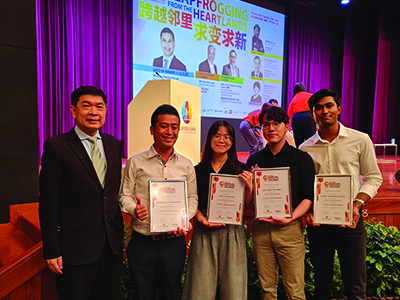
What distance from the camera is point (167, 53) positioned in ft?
19.1

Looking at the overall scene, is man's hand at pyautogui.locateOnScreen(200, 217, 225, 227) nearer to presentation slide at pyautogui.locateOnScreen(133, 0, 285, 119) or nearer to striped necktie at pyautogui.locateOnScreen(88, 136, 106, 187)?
striped necktie at pyautogui.locateOnScreen(88, 136, 106, 187)

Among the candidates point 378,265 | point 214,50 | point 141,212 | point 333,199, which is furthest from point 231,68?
point 141,212

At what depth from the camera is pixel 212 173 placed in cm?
170

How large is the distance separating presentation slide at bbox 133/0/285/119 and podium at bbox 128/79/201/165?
1807mm

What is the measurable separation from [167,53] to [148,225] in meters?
4.77

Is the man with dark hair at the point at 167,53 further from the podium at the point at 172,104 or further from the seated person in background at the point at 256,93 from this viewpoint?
the podium at the point at 172,104

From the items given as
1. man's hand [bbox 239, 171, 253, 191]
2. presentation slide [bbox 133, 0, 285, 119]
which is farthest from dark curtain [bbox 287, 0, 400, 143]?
man's hand [bbox 239, 171, 253, 191]

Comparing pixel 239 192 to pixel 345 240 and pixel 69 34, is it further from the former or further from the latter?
pixel 69 34

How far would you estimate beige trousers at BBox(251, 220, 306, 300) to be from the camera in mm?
1731

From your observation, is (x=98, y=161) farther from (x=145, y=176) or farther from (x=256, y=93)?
(x=256, y=93)

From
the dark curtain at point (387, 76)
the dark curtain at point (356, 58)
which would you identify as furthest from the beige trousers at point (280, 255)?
the dark curtain at point (387, 76)

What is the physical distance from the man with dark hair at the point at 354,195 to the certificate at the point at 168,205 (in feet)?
2.44

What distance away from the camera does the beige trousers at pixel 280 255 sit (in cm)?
173

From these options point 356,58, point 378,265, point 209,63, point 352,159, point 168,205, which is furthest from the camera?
point 356,58
